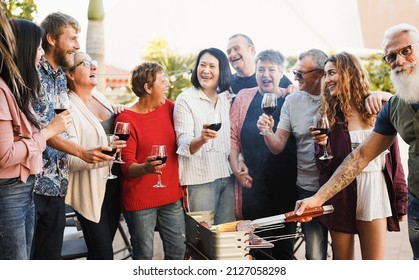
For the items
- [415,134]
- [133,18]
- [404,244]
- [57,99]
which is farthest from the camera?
[404,244]

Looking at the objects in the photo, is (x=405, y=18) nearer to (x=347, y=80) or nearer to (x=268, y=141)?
(x=347, y=80)

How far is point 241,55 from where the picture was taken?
124 inches

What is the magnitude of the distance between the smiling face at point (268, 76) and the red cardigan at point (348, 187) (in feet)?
1.31

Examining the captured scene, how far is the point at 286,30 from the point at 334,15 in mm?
253

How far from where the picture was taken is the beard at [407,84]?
2.50 m

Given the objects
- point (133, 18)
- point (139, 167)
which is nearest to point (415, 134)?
point (139, 167)

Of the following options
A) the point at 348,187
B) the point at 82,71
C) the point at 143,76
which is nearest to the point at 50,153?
the point at 82,71

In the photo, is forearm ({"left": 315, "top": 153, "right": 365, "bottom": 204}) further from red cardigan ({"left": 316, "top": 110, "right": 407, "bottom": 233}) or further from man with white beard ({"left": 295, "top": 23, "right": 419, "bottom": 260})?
red cardigan ({"left": 316, "top": 110, "right": 407, "bottom": 233})

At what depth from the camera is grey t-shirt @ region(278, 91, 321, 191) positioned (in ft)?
10.1

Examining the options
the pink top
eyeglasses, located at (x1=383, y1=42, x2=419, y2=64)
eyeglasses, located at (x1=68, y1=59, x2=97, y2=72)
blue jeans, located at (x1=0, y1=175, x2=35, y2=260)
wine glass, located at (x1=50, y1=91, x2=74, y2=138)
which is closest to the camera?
the pink top

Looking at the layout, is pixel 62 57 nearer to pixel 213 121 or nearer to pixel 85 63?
pixel 85 63

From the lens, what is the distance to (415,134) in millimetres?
2477

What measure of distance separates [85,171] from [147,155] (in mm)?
309

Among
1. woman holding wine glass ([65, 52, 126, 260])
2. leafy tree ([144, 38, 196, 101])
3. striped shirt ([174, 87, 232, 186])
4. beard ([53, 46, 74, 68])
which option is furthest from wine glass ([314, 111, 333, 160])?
beard ([53, 46, 74, 68])
